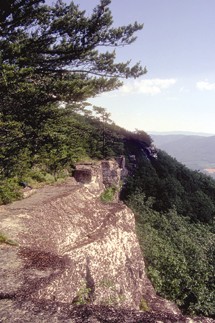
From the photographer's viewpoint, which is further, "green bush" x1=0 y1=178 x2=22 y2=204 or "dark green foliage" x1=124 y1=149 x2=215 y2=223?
"dark green foliage" x1=124 y1=149 x2=215 y2=223

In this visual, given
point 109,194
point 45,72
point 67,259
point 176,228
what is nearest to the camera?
point 67,259

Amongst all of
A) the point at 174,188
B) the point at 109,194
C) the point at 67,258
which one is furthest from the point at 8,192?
the point at 174,188

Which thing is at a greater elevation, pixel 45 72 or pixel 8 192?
pixel 45 72

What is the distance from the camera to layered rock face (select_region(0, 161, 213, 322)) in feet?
12.9

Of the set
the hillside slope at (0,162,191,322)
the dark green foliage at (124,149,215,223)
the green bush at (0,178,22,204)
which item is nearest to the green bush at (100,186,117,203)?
the dark green foliage at (124,149,215,223)

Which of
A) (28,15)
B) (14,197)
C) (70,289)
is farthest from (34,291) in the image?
(28,15)

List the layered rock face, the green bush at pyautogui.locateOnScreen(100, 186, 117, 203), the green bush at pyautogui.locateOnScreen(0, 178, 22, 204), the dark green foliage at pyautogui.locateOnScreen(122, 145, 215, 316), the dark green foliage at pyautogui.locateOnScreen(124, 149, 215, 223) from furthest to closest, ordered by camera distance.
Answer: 1. the dark green foliage at pyautogui.locateOnScreen(124, 149, 215, 223)
2. the green bush at pyautogui.locateOnScreen(100, 186, 117, 203)
3. the dark green foliage at pyautogui.locateOnScreen(122, 145, 215, 316)
4. the green bush at pyautogui.locateOnScreen(0, 178, 22, 204)
5. the layered rock face

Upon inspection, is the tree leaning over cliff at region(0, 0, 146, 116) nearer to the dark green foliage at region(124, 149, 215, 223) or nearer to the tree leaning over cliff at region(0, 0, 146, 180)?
the tree leaning over cliff at region(0, 0, 146, 180)

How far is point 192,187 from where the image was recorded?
42.1m

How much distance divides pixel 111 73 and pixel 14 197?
7.34 metres

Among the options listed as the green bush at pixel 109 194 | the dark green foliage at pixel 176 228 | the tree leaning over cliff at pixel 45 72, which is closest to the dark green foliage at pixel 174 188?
the dark green foliage at pixel 176 228

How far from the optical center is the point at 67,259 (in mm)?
5520

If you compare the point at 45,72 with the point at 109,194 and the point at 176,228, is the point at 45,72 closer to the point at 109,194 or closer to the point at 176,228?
the point at 109,194

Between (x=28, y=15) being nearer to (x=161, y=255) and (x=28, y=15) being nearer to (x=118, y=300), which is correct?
(x=118, y=300)
